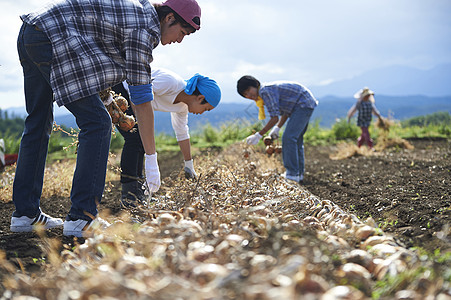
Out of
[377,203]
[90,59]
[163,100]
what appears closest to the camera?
[90,59]

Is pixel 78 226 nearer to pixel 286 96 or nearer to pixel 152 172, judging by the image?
pixel 152 172

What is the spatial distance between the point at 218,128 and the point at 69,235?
8.18 metres

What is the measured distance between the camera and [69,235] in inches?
89.5

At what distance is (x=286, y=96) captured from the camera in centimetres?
486

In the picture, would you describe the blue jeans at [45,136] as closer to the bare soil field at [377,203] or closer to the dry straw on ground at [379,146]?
the bare soil field at [377,203]

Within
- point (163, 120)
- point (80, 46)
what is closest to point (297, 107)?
point (80, 46)

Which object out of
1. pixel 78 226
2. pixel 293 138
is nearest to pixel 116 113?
pixel 78 226

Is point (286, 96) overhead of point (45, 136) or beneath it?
overhead

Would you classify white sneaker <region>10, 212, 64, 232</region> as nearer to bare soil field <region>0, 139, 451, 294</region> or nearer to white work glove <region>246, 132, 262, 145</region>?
bare soil field <region>0, 139, 451, 294</region>

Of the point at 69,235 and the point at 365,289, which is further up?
the point at 365,289

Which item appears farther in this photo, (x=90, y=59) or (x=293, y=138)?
(x=293, y=138)

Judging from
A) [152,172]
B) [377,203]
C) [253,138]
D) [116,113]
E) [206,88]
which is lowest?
[377,203]

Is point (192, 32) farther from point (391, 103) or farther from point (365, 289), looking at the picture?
point (391, 103)

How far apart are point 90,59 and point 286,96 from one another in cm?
315
